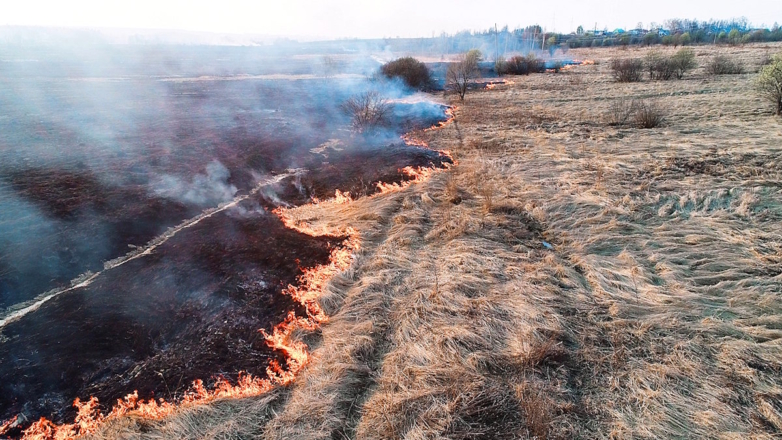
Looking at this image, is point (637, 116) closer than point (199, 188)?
No

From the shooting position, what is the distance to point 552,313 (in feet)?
13.7

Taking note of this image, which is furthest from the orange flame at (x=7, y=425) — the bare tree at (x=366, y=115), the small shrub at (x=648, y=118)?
the small shrub at (x=648, y=118)

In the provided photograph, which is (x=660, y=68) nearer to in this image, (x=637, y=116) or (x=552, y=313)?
(x=637, y=116)

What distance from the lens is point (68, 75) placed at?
27297 millimetres

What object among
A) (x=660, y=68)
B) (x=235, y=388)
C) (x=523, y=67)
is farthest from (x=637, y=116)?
(x=523, y=67)

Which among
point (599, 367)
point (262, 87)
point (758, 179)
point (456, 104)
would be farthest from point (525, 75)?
point (599, 367)

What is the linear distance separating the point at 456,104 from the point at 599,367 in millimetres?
16726

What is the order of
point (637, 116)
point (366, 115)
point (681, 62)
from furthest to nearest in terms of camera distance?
point (681, 62), point (366, 115), point (637, 116)

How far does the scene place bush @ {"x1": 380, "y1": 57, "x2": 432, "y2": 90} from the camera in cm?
2255

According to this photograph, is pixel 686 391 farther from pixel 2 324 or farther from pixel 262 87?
pixel 262 87

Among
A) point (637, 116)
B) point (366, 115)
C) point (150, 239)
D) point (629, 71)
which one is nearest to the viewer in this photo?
point (150, 239)

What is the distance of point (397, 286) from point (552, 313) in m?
1.87

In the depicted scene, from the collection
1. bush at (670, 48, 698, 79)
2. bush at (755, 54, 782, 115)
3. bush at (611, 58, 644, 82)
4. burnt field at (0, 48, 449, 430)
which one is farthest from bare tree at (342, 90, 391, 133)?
bush at (670, 48, 698, 79)

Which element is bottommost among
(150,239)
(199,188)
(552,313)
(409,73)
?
(552,313)
